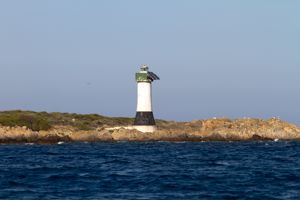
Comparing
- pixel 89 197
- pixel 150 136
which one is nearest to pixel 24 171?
pixel 89 197

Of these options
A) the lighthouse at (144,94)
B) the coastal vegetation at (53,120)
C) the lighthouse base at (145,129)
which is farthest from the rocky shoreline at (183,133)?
the lighthouse at (144,94)

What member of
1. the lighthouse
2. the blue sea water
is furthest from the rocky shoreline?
the blue sea water

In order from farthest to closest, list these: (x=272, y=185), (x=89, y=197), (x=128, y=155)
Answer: (x=128, y=155), (x=272, y=185), (x=89, y=197)

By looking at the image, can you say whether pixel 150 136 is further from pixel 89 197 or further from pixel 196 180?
pixel 89 197

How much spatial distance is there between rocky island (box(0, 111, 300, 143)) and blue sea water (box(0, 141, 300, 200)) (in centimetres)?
2770

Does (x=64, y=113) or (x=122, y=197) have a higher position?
(x=64, y=113)

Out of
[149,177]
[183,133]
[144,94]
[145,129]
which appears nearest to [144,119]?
[145,129]

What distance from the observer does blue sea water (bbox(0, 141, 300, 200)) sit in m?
32.7

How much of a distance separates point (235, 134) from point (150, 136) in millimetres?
11992

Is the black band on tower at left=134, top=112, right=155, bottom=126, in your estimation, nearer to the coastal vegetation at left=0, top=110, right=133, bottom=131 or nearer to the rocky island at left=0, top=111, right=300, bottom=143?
the rocky island at left=0, top=111, right=300, bottom=143

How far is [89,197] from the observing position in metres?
31.1

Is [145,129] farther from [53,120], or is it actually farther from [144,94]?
[53,120]

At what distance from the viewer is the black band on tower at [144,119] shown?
82.4m

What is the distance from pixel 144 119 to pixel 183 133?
→ 8.31m
